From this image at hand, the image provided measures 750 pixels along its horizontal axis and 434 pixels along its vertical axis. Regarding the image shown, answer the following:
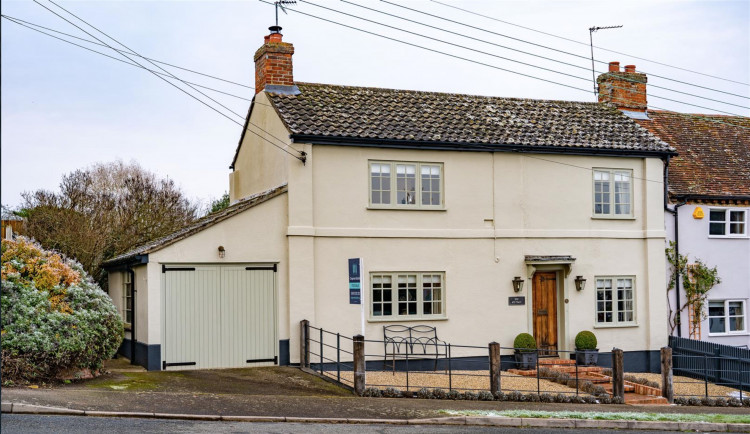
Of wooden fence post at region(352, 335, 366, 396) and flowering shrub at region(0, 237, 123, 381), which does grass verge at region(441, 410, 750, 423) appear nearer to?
wooden fence post at region(352, 335, 366, 396)

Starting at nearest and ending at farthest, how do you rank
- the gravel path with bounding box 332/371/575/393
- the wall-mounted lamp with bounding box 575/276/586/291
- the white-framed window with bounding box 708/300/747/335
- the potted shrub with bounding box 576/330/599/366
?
the gravel path with bounding box 332/371/575/393 → the potted shrub with bounding box 576/330/599/366 → the wall-mounted lamp with bounding box 575/276/586/291 → the white-framed window with bounding box 708/300/747/335

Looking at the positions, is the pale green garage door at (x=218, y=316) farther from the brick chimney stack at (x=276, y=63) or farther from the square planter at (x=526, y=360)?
the square planter at (x=526, y=360)

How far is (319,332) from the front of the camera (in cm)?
1939

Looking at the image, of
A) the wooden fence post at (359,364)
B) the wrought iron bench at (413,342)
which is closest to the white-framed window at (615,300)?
the wrought iron bench at (413,342)

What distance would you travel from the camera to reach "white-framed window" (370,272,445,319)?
66.4 feet

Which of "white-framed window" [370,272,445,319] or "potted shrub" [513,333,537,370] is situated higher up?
"white-framed window" [370,272,445,319]

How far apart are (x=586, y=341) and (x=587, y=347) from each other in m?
0.15

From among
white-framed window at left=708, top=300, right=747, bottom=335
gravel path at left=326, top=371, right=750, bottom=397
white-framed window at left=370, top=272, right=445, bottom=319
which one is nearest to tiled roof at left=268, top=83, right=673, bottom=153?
white-framed window at left=370, top=272, right=445, bottom=319

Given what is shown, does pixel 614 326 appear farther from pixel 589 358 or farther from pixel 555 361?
pixel 555 361

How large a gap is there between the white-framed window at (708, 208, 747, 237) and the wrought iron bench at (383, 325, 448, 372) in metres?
9.64

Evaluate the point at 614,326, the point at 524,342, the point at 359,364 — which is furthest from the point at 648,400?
the point at 359,364

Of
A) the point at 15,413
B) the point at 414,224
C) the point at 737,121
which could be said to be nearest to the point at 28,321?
the point at 15,413

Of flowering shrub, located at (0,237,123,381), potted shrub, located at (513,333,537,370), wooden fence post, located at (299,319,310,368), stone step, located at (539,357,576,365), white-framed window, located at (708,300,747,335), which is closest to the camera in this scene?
flowering shrub, located at (0,237,123,381)

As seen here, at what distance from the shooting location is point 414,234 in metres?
20.5
